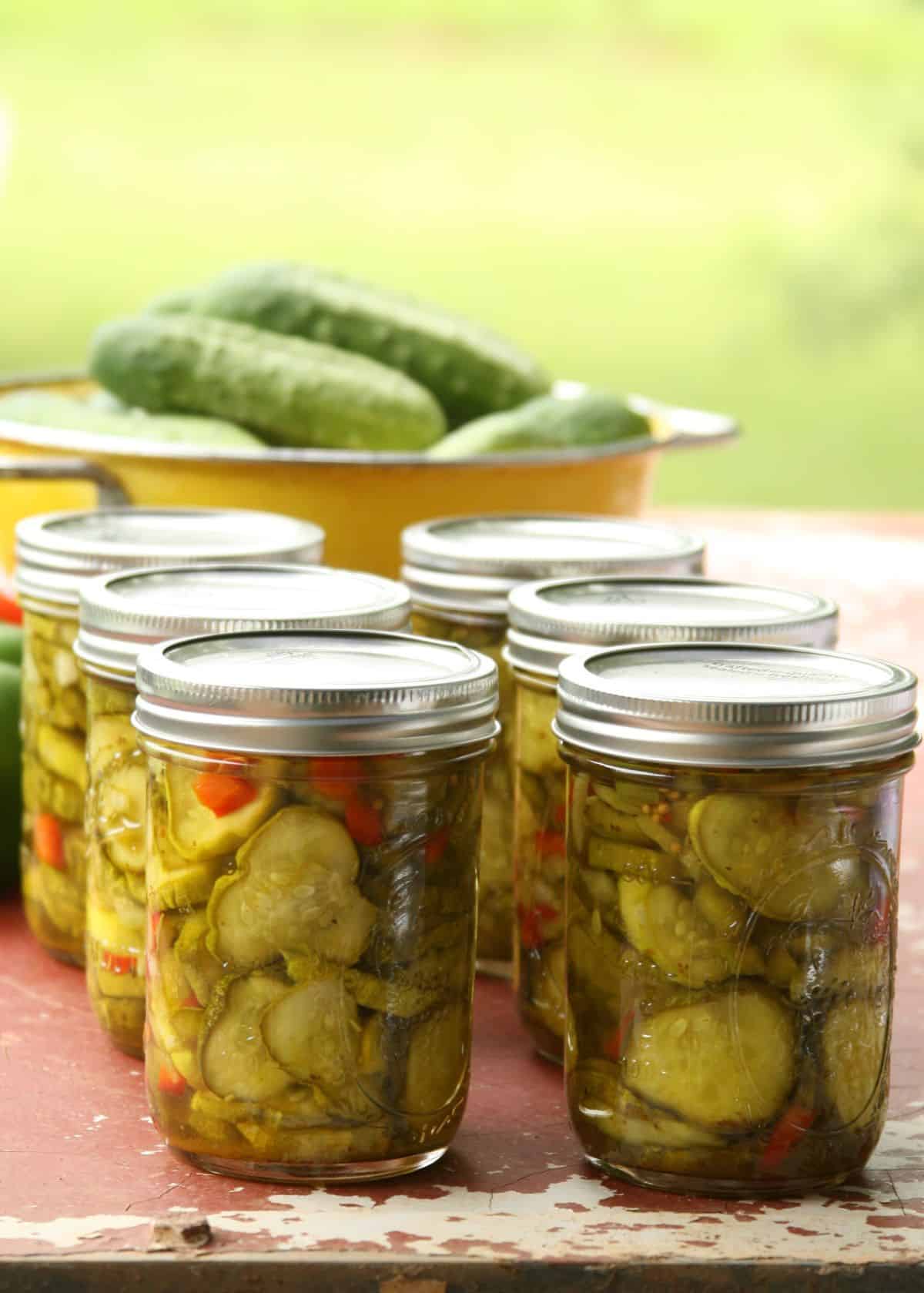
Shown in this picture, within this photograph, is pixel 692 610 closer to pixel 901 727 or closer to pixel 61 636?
pixel 901 727

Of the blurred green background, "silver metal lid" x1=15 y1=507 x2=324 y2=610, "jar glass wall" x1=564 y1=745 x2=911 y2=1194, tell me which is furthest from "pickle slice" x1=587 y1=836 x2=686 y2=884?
the blurred green background

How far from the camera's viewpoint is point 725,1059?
64cm

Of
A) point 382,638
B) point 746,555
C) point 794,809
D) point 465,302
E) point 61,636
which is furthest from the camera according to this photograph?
point 465,302

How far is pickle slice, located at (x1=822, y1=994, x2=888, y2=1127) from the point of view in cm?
65

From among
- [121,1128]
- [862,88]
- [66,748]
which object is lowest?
[121,1128]

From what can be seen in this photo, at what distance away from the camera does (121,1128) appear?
2.37 ft

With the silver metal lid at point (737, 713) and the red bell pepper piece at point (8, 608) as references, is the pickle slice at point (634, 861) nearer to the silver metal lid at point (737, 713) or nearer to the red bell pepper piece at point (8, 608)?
the silver metal lid at point (737, 713)

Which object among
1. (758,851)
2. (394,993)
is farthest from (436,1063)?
(758,851)

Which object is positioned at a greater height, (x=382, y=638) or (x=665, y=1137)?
(x=382, y=638)

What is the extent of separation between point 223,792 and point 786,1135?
0.24m

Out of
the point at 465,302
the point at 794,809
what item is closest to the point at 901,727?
the point at 794,809

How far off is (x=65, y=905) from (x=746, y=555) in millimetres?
1147

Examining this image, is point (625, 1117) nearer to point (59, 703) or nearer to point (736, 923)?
point (736, 923)

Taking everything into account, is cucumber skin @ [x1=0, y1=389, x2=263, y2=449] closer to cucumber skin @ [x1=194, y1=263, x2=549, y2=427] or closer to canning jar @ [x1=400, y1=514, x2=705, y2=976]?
cucumber skin @ [x1=194, y1=263, x2=549, y2=427]
